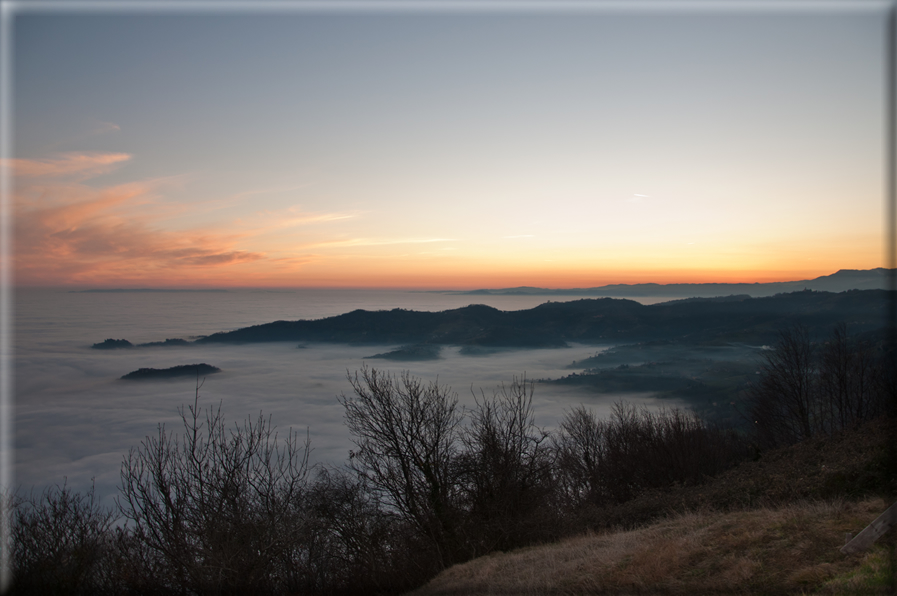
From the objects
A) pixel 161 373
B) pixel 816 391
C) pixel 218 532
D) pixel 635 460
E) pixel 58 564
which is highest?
pixel 218 532

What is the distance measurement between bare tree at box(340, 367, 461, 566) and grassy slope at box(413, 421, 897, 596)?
5.77 meters

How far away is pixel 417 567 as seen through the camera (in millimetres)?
16734

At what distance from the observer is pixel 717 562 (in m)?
8.10

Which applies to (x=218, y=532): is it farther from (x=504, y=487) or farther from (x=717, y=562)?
(x=717, y=562)

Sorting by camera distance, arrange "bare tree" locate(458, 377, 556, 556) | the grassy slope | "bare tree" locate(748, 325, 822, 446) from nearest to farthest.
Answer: the grassy slope, "bare tree" locate(458, 377, 556, 556), "bare tree" locate(748, 325, 822, 446)

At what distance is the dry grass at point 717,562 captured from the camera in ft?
22.5

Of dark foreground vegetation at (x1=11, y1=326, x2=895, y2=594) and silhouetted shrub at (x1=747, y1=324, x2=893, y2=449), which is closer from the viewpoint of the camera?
dark foreground vegetation at (x1=11, y1=326, x2=895, y2=594)

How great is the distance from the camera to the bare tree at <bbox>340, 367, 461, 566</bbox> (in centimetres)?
2047

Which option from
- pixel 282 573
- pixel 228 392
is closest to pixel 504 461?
pixel 282 573

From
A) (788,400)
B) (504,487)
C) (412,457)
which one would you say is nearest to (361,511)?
(412,457)

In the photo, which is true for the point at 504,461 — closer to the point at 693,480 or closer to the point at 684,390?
the point at 693,480

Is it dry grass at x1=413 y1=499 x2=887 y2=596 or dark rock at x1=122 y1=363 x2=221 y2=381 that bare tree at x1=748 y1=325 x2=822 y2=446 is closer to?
dry grass at x1=413 y1=499 x2=887 y2=596

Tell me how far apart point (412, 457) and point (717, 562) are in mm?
16085

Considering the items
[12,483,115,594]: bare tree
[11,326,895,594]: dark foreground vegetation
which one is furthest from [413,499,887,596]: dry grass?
[12,483,115,594]: bare tree
